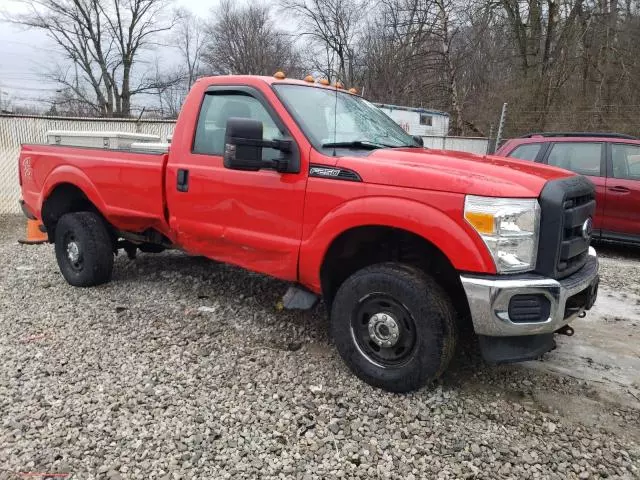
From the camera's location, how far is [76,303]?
4.88 m

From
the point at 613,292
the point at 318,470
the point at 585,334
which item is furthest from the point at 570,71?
the point at 318,470

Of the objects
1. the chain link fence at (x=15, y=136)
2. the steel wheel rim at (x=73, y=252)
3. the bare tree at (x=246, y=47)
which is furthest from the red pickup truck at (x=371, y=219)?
the bare tree at (x=246, y=47)

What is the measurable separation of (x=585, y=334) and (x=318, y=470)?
111 inches

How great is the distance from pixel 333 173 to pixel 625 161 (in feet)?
18.3

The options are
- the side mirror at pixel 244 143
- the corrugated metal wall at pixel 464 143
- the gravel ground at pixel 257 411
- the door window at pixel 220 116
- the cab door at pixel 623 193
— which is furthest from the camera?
the corrugated metal wall at pixel 464 143

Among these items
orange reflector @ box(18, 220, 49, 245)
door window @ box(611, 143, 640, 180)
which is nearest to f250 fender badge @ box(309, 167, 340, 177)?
door window @ box(611, 143, 640, 180)

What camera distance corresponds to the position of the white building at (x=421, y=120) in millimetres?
19734

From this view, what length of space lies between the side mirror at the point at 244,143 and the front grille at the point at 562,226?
1722 millimetres

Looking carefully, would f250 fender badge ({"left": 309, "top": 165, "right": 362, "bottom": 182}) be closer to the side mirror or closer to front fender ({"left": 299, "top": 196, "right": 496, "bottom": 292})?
front fender ({"left": 299, "top": 196, "right": 496, "bottom": 292})

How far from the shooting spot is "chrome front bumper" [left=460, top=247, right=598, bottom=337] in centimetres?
281

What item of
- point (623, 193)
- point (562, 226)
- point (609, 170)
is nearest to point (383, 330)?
point (562, 226)

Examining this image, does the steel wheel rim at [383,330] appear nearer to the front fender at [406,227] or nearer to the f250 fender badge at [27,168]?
the front fender at [406,227]

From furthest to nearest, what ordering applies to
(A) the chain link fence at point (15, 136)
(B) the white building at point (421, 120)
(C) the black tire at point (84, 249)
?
(B) the white building at point (421, 120)
(A) the chain link fence at point (15, 136)
(C) the black tire at point (84, 249)

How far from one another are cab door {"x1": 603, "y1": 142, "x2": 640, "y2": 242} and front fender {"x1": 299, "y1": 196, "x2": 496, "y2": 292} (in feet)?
17.2
